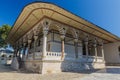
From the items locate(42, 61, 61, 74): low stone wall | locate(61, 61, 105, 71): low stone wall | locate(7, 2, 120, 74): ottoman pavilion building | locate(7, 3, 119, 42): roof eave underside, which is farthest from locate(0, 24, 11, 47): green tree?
locate(42, 61, 61, 74): low stone wall

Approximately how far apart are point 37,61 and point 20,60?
7.03m

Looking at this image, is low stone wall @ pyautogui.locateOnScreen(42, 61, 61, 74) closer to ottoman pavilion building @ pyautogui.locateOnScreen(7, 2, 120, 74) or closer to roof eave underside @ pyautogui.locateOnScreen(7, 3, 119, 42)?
ottoman pavilion building @ pyautogui.locateOnScreen(7, 2, 120, 74)

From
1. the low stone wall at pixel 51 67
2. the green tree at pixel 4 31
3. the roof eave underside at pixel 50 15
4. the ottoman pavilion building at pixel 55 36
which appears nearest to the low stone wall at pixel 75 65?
the ottoman pavilion building at pixel 55 36

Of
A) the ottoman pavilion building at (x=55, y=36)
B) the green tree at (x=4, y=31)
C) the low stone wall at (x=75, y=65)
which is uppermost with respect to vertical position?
the green tree at (x=4, y=31)

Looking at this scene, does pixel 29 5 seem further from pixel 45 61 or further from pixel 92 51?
pixel 92 51

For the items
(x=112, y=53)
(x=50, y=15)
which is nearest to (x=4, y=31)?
(x=50, y=15)

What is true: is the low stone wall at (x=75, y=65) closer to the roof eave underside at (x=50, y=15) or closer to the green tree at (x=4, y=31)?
the roof eave underside at (x=50, y=15)

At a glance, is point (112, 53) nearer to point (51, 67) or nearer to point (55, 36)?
point (55, 36)

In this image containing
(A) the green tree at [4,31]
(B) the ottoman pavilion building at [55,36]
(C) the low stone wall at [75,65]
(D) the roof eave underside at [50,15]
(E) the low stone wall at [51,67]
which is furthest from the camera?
(A) the green tree at [4,31]

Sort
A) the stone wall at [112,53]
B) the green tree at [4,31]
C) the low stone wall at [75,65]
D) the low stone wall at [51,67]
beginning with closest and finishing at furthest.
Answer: the low stone wall at [51,67] → the low stone wall at [75,65] → the stone wall at [112,53] → the green tree at [4,31]

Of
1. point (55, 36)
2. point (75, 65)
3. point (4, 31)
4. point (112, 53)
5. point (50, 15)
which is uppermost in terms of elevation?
point (4, 31)

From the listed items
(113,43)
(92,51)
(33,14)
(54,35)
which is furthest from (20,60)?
(113,43)

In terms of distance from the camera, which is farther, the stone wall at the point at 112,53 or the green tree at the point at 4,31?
the green tree at the point at 4,31

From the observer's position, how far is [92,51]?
76.4 feet
